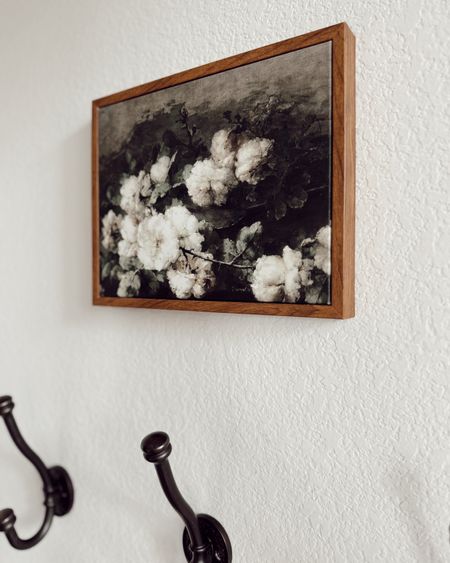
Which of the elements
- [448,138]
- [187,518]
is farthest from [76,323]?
[448,138]

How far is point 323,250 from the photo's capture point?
54 centimetres

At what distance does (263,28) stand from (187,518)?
26.2 inches

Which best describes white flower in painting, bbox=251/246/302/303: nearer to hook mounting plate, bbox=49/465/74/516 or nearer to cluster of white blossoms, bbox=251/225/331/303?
cluster of white blossoms, bbox=251/225/331/303

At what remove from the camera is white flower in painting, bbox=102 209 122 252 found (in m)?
0.74

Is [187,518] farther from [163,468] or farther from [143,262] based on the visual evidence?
[143,262]

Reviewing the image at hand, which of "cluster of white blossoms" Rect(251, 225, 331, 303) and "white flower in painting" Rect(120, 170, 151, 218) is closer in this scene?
"cluster of white blossoms" Rect(251, 225, 331, 303)

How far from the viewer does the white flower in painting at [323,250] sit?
54 centimetres

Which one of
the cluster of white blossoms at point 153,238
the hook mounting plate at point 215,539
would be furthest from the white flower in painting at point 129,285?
the hook mounting plate at point 215,539

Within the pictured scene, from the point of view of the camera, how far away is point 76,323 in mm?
845

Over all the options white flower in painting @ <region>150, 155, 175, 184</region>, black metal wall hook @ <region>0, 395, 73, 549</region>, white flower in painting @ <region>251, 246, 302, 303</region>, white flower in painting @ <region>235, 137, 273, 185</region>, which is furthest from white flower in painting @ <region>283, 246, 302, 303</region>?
black metal wall hook @ <region>0, 395, 73, 549</region>

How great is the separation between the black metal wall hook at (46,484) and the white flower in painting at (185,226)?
1.42 feet

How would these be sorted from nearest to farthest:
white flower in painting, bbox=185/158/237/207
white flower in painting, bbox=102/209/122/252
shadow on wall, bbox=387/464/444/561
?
shadow on wall, bbox=387/464/444/561, white flower in painting, bbox=185/158/237/207, white flower in painting, bbox=102/209/122/252

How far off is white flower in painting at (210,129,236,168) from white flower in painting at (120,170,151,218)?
0.41 feet

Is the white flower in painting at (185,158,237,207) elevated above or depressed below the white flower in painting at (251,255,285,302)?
above
